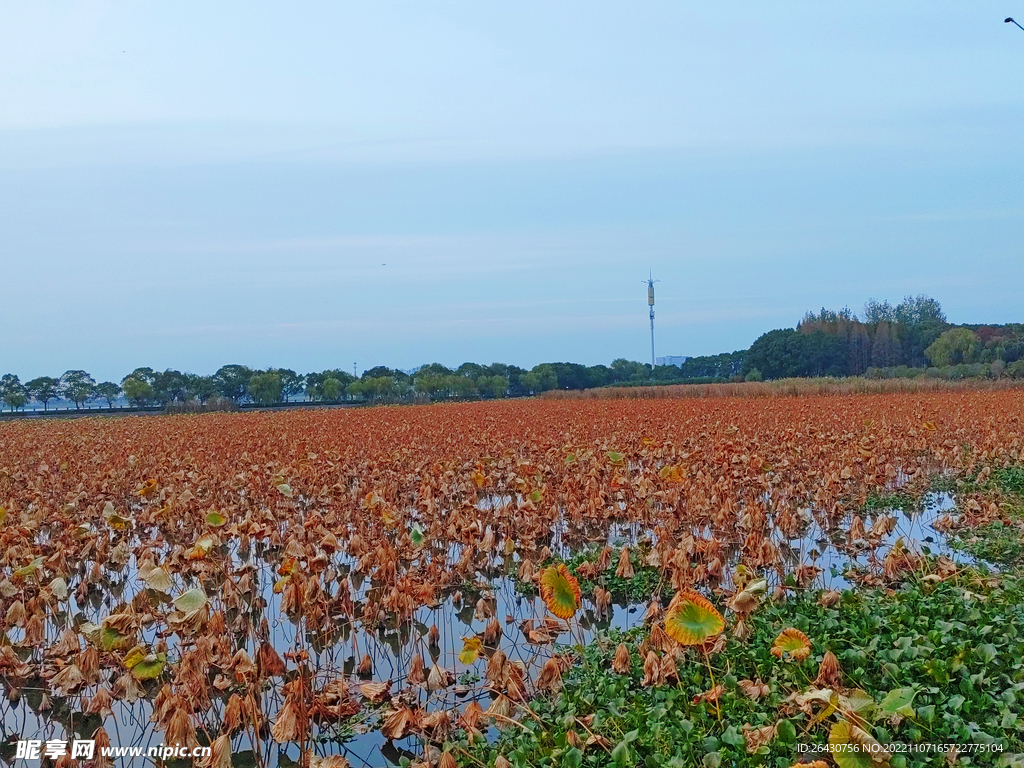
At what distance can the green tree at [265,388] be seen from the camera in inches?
2790

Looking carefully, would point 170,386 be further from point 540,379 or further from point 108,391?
point 540,379

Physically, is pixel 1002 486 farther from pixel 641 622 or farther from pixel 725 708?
pixel 725 708

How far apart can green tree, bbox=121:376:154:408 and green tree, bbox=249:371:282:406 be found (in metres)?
8.20

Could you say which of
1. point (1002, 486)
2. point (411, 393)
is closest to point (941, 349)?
point (411, 393)

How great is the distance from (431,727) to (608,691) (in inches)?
39.7

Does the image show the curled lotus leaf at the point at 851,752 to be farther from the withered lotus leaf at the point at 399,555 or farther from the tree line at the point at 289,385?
the tree line at the point at 289,385

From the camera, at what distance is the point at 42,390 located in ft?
240

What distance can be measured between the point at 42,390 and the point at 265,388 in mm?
20136

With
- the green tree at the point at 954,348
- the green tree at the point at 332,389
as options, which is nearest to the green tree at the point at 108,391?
the green tree at the point at 332,389

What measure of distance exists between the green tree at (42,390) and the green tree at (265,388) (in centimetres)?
1786

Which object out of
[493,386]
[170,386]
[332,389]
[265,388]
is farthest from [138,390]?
[493,386]

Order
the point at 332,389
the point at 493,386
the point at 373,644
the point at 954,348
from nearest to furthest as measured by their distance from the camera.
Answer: the point at 373,644, the point at 954,348, the point at 493,386, the point at 332,389

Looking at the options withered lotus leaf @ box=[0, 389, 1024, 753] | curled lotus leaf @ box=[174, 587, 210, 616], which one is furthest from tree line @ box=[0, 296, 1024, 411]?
curled lotus leaf @ box=[174, 587, 210, 616]

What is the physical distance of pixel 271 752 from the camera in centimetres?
470
